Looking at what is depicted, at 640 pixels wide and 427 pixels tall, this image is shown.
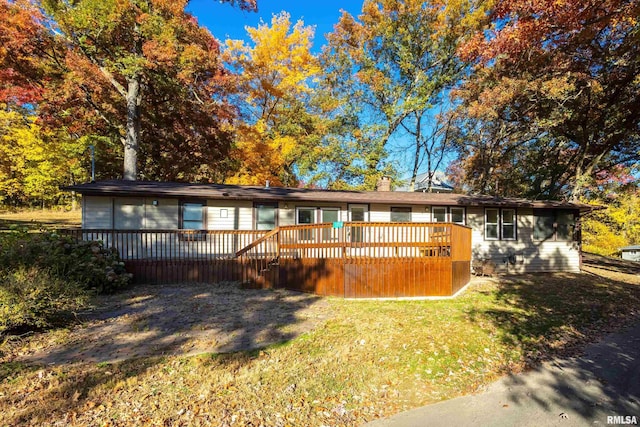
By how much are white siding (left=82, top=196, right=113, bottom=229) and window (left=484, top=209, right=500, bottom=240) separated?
1372cm

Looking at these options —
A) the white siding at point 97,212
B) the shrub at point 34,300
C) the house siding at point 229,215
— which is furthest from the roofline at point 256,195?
the shrub at point 34,300

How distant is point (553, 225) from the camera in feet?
44.2

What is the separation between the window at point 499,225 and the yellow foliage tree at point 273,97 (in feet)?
35.6

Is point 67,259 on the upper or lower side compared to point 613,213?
lower

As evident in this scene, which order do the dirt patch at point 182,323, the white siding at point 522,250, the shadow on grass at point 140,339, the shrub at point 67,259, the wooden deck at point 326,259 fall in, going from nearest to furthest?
the shadow on grass at point 140,339 → the dirt patch at point 182,323 → the shrub at point 67,259 → the wooden deck at point 326,259 → the white siding at point 522,250

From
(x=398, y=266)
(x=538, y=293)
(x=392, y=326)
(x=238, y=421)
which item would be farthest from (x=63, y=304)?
(x=538, y=293)

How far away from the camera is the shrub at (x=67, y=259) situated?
6.09 m

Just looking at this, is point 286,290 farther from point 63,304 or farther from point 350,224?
point 63,304

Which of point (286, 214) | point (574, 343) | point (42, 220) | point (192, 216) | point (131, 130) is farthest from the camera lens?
point (42, 220)

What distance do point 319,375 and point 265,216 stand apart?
8.23 m

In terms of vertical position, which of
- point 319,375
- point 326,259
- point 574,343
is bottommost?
point 574,343

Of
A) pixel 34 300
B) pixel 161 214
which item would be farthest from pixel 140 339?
pixel 161 214

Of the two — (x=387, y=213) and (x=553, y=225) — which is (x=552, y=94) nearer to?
(x=553, y=225)

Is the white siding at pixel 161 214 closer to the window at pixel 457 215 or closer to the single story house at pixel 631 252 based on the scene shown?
the window at pixel 457 215
